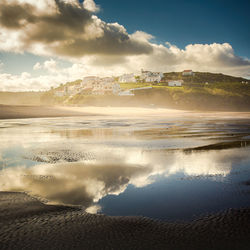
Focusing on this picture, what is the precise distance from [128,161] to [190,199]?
407 cm

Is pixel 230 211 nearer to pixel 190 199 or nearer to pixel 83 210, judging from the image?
pixel 190 199

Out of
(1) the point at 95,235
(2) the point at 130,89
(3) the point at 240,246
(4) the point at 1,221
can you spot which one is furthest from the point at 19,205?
(2) the point at 130,89

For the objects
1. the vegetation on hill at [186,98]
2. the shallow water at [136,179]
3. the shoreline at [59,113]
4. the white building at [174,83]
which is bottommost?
the shallow water at [136,179]

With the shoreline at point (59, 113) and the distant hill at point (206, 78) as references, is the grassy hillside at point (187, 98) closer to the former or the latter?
the distant hill at point (206, 78)

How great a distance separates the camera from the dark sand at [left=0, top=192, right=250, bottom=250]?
3.13 meters

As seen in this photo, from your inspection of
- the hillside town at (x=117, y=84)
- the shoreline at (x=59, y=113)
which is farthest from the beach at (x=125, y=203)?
the hillside town at (x=117, y=84)

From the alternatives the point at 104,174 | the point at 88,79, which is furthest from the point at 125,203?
the point at 88,79

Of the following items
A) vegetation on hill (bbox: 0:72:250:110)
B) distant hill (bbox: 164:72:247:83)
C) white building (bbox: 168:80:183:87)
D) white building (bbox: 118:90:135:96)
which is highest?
distant hill (bbox: 164:72:247:83)

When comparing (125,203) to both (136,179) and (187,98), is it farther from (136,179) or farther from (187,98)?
(187,98)

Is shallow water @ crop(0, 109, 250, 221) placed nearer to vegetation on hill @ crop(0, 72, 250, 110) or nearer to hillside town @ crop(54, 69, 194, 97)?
vegetation on hill @ crop(0, 72, 250, 110)

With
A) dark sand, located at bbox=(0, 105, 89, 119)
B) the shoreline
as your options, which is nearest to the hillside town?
the shoreline

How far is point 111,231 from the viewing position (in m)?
3.51

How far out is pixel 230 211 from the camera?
4211mm

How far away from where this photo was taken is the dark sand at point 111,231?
10.3ft
